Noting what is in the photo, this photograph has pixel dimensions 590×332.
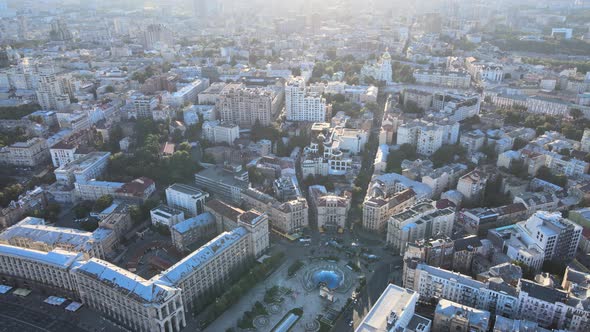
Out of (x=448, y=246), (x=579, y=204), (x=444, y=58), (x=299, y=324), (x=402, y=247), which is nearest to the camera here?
(x=299, y=324)

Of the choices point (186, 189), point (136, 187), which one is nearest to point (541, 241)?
point (186, 189)

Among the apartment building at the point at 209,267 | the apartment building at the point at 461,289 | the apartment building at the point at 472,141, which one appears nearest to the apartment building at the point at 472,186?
the apartment building at the point at 472,141

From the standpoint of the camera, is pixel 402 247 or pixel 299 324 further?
pixel 402 247

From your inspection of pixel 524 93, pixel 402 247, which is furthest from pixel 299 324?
pixel 524 93

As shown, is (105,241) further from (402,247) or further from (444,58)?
(444,58)

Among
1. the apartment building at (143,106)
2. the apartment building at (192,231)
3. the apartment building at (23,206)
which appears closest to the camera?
the apartment building at (192,231)

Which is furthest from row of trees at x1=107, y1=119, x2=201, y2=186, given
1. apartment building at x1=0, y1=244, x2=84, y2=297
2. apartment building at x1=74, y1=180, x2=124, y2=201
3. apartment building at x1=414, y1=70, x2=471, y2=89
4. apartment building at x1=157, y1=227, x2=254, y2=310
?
apartment building at x1=414, y1=70, x2=471, y2=89

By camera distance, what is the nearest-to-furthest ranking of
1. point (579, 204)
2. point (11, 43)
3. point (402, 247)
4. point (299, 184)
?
point (402, 247) < point (579, 204) < point (299, 184) < point (11, 43)

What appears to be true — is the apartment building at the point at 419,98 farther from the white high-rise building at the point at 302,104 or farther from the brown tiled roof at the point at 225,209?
the brown tiled roof at the point at 225,209
